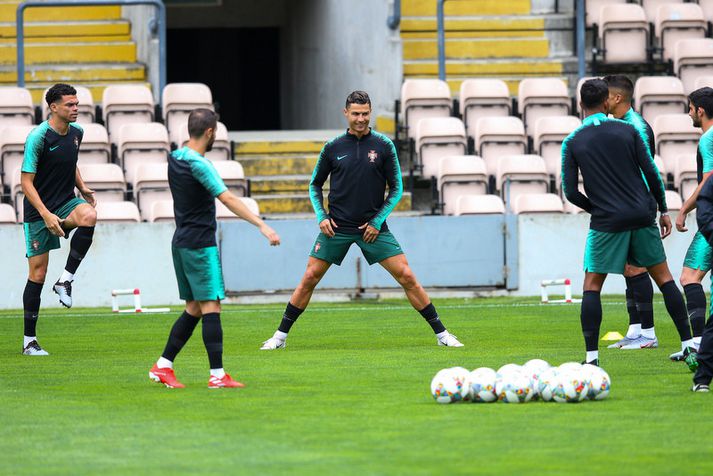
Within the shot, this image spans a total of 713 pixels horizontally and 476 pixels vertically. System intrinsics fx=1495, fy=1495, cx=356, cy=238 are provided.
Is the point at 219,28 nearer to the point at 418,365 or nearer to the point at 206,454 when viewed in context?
the point at 418,365

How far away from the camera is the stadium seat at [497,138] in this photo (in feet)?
72.3

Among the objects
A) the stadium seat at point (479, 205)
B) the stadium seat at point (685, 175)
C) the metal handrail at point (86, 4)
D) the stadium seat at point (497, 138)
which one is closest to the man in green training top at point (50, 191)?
the stadium seat at point (479, 205)

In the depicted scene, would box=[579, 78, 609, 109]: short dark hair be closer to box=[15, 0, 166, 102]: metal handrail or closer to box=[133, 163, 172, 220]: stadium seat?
box=[133, 163, 172, 220]: stadium seat

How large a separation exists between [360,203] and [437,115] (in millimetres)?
10080

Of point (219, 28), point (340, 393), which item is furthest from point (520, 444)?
point (219, 28)

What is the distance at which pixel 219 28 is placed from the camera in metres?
33.0

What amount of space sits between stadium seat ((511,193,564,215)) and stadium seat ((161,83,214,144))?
522 centimetres

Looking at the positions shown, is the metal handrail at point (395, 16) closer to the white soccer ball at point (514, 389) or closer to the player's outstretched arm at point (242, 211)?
the player's outstretched arm at point (242, 211)

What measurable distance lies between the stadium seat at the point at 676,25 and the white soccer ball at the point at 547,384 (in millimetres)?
16183

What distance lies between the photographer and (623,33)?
2486cm

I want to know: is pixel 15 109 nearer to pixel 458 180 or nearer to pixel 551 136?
pixel 458 180

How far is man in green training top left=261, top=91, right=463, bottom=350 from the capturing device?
1300cm

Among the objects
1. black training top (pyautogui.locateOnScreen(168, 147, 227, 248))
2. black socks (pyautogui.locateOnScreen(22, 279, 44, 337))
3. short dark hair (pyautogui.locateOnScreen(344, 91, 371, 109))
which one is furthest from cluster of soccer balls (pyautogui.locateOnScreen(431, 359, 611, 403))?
black socks (pyautogui.locateOnScreen(22, 279, 44, 337))

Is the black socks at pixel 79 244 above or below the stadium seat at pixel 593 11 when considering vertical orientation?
below
